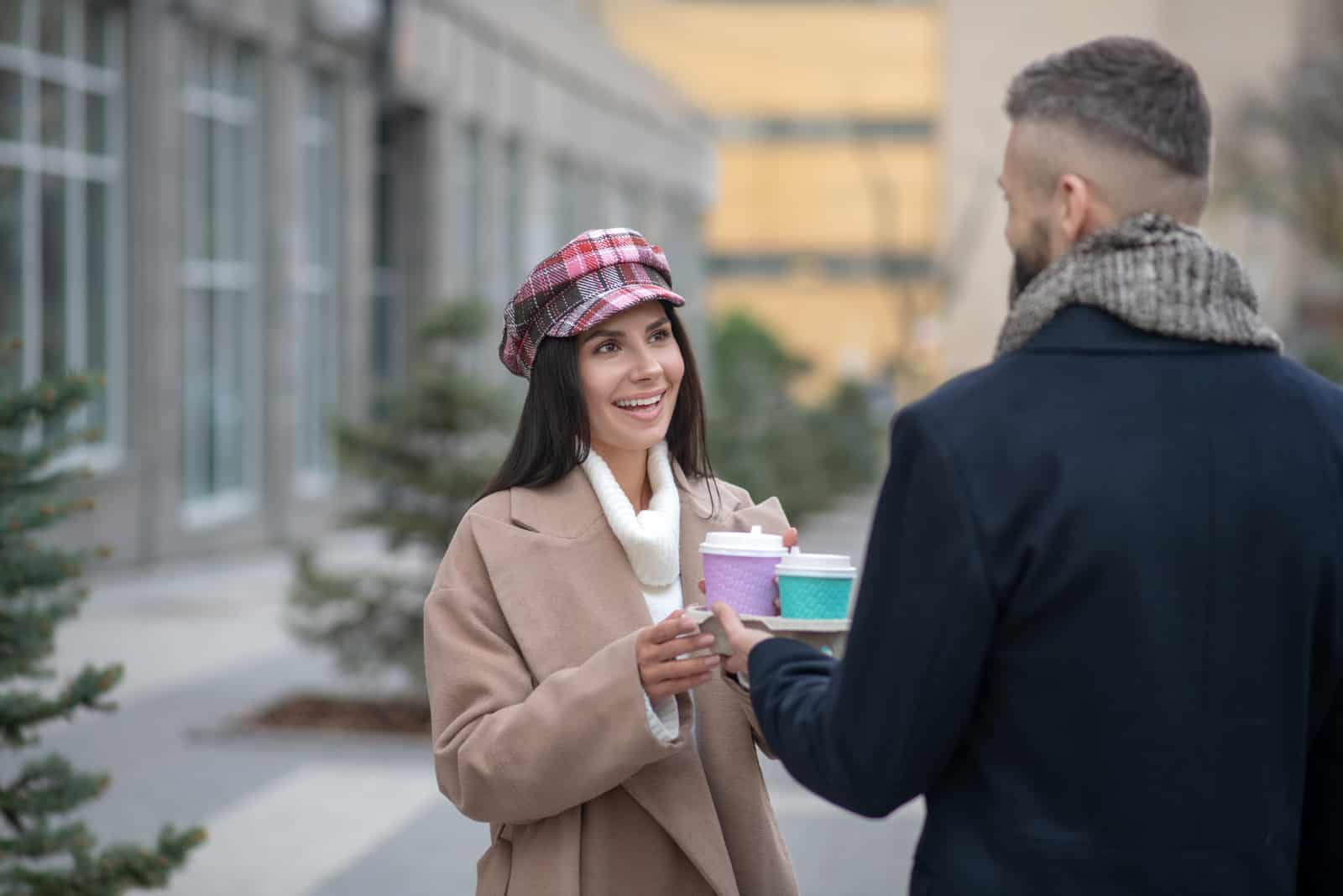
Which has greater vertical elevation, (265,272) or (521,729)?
(265,272)

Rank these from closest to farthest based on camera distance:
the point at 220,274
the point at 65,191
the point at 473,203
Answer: the point at 65,191, the point at 220,274, the point at 473,203

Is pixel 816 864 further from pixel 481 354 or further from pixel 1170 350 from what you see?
pixel 481 354

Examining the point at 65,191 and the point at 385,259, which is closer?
the point at 65,191

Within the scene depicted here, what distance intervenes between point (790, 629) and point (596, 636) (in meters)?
0.41

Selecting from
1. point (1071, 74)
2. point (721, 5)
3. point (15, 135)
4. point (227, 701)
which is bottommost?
point (227, 701)

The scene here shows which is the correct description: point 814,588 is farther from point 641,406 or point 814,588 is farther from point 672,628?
point 641,406

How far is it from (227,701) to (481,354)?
17.3m

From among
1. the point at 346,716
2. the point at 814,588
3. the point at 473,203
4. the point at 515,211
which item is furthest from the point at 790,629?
the point at 515,211

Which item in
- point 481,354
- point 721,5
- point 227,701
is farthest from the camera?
point 721,5

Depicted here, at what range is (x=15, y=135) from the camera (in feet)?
49.9

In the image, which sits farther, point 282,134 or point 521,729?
point 282,134

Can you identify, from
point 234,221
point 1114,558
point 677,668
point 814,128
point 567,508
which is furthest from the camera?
point 814,128

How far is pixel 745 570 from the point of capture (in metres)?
2.36

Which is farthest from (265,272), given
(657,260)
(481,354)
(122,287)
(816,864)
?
(657,260)
